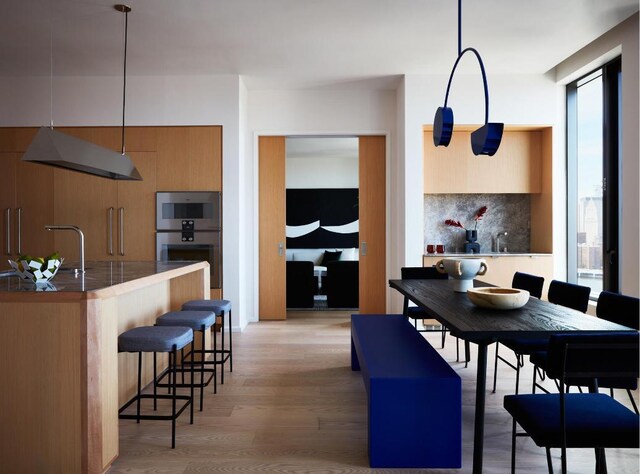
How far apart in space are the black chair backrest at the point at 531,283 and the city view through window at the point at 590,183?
1.62 meters

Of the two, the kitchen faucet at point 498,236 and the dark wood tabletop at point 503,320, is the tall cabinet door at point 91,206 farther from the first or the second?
the kitchen faucet at point 498,236

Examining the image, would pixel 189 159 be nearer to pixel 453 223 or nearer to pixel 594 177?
pixel 453 223

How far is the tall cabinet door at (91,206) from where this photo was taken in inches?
203

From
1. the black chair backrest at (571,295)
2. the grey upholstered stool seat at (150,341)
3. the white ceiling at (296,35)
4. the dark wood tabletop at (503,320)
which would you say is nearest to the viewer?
the dark wood tabletop at (503,320)

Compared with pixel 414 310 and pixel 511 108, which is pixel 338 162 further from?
pixel 414 310

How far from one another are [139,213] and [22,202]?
1.33 meters

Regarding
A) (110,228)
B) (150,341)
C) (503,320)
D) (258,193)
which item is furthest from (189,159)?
(503,320)

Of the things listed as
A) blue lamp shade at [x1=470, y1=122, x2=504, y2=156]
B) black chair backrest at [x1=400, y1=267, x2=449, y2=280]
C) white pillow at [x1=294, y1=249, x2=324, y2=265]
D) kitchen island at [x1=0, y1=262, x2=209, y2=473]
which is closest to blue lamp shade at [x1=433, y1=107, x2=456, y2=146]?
blue lamp shade at [x1=470, y1=122, x2=504, y2=156]

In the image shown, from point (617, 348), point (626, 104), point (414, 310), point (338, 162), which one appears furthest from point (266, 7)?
point (338, 162)

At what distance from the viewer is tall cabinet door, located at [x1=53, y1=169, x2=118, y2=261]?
16.9 feet

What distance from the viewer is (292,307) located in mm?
6602

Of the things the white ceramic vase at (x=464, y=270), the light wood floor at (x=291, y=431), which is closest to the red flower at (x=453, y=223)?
the light wood floor at (x=291, y=431)

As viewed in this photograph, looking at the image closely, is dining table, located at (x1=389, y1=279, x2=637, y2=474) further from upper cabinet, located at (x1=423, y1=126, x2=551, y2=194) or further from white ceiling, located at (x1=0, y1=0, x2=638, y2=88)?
upper cabinet, located at (x1=423, y1=126, x2=551, y2=194)

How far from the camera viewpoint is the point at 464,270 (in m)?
2.87
